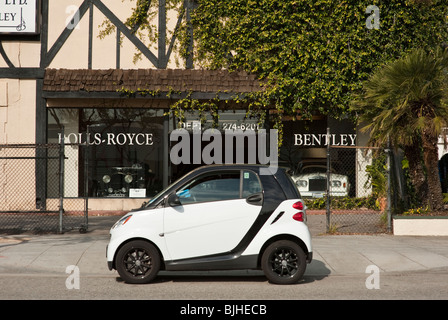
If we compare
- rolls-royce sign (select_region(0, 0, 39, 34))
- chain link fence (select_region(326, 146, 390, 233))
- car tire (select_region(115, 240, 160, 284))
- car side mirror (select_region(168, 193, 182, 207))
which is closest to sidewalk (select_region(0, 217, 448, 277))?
car tire (select_region(115, 240, 160, 284))

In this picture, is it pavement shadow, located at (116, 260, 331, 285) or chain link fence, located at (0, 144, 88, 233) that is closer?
pavement shadow, located at (116, 260, 331, 285)

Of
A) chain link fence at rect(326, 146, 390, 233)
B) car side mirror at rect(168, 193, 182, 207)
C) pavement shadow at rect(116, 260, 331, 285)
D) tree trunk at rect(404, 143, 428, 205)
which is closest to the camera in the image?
car side mirror at rect(168, 193, 182, 207)

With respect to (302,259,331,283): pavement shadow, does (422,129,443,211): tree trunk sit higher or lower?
higher

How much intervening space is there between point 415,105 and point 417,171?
1818mm

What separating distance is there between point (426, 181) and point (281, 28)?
6539mm

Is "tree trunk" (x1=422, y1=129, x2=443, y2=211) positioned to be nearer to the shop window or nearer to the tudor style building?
the tudor style building

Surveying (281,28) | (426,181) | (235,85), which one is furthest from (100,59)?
(426,181)

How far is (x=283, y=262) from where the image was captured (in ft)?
28.4

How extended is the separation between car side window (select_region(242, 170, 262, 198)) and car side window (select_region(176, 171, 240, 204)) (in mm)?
105

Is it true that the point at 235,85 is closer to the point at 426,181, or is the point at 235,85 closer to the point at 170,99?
the point at 170,99

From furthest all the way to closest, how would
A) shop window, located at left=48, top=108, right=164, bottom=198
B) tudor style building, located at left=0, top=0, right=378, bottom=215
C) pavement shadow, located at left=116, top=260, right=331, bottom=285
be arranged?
shop window, located at left=48, top=108, right=164, bottom=198
tudor style building, located at left=0, top=0, right=378, bottom=215
pavement shadow, located at left=116, top=260, right=331, bottom=285

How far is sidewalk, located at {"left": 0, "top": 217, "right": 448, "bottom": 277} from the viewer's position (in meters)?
10.1

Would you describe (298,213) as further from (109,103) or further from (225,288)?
(109,103)

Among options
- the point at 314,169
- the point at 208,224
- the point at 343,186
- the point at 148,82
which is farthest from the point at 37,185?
the point at 208,224
